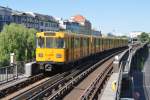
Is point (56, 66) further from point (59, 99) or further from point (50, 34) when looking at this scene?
point (59, 99)

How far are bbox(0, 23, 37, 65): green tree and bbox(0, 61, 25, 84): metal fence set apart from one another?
55.2 feet

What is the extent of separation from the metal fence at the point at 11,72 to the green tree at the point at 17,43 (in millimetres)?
16825

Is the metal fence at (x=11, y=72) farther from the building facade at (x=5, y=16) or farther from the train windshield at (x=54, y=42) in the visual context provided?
the building facade at (x=5, y=16)

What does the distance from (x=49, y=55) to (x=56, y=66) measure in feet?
4.34

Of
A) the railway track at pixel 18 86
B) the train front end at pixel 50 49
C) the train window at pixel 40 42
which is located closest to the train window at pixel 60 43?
the train front end at pixel 50 49

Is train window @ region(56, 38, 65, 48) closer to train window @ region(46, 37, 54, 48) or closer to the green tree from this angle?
train window @ region(46, 37, 54, 48)

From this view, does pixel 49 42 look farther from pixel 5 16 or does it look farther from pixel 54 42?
pixel 5 16

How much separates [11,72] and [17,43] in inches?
938

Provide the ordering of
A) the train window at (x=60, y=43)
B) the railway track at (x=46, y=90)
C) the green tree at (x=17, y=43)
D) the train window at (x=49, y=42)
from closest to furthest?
the railway track at (x=46, y=90) → the train window at (x=60, y=43) → the train window at (x=49, y=42) → the green tree at (x=17, y=43)

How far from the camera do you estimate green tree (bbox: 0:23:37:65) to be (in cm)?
4659

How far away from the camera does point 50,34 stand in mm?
27297

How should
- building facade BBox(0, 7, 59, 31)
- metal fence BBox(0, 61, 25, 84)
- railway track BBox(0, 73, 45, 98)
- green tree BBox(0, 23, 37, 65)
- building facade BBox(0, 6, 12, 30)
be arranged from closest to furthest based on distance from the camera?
railway track BBox(0, 73, 45, 98)
metal fence BBox(0, 61, 25, 84)
green tree BBox(0, 23, 37, 65)
building facade BBox(0, 6, 12, 30)
building facade BBox(0, 7, 59, 31)

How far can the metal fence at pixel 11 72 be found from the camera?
2364cm

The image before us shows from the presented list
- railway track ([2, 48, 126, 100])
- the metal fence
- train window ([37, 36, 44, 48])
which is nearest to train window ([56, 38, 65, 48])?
train window ([37, 36, 44, 48])
